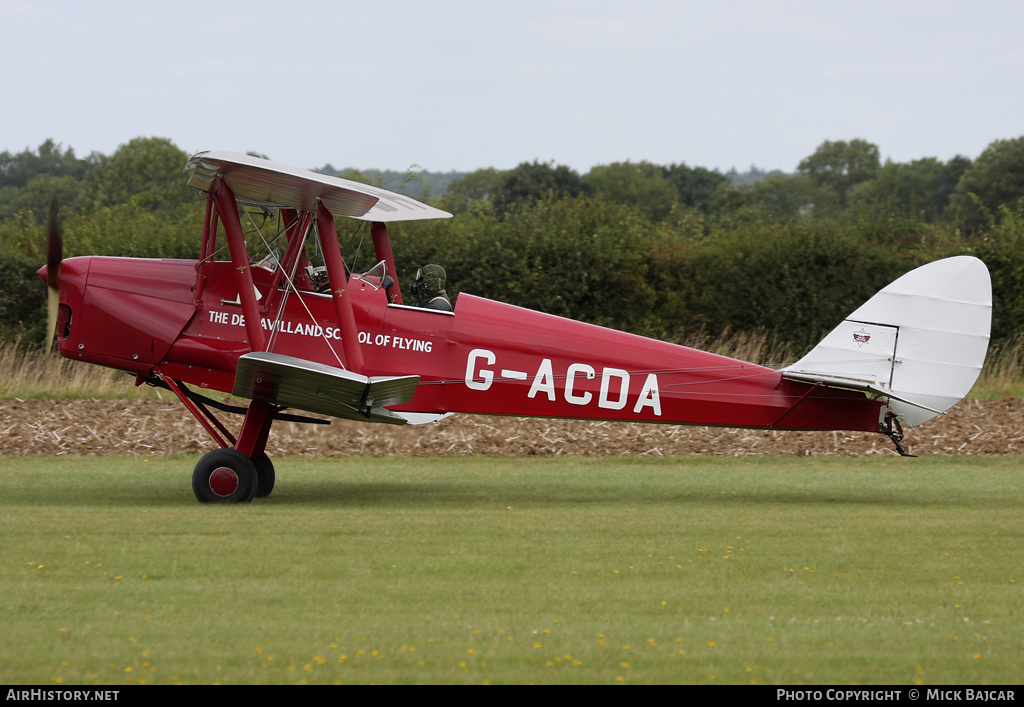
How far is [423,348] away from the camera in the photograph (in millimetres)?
9914

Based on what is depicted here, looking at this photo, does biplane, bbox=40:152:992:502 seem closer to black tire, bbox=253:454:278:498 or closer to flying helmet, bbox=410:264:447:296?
black tire, bbox=253:454:278:498

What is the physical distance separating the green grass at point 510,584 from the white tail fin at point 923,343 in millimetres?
1146

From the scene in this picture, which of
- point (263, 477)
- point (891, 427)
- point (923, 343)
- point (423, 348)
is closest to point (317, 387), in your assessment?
point (423, 348)

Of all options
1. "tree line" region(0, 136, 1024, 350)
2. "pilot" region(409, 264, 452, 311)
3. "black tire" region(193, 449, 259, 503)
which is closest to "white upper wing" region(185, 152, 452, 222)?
"pilot" region(409, 264, 452, 311)

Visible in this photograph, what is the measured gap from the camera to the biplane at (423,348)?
9445 millimetres

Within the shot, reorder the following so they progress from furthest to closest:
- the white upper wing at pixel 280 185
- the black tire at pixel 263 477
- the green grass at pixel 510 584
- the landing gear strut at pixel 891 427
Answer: the black tire at pixel 263 477
the landing gear strut at pixel 891 427
the white upper wing at pixel 280 185
the green grass at pixel 510 584

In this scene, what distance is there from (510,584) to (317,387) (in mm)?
3401

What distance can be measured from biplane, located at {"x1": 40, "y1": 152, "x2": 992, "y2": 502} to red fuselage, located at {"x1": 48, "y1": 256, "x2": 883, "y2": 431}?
0.05 feet

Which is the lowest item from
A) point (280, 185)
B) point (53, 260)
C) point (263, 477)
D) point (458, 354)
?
point (263, 477)

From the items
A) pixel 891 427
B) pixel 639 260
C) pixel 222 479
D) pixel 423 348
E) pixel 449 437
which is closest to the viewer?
pixel 222 479

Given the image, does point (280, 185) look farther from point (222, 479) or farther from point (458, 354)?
point (222, 479)

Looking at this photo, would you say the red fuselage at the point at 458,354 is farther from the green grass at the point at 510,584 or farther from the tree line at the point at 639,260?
the tree line at the point at 639,260

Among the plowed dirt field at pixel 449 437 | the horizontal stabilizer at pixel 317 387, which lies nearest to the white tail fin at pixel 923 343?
the horizontal stabilizer at pixel 317 387
